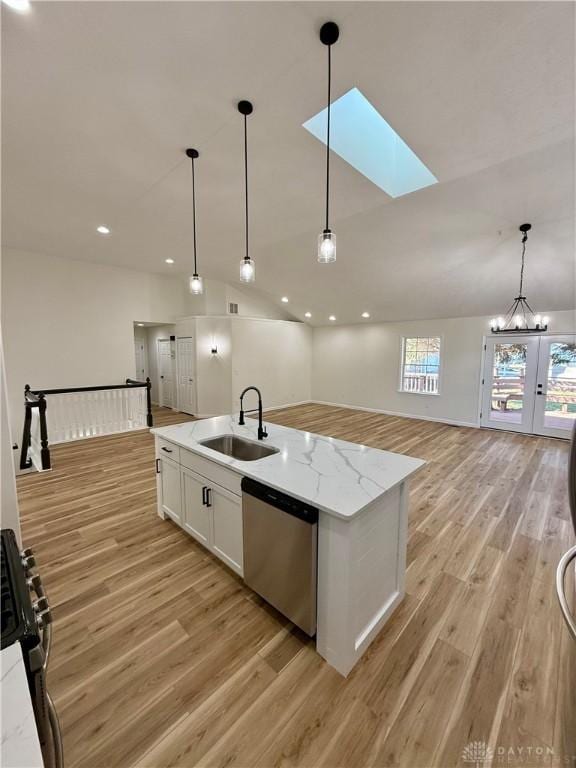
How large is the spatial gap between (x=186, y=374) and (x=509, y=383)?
23.8ft

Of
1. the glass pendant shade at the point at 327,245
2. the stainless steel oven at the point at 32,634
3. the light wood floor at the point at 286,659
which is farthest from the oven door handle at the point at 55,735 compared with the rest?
the glass pendant shade at the point at 327,245

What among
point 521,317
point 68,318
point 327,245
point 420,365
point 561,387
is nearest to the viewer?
point 327,245

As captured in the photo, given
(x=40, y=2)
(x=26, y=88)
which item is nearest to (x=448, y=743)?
(x=40, y=2)

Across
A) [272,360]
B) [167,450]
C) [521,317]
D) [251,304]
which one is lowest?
[167,450]

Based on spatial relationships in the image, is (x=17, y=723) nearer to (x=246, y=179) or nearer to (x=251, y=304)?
(x=246, y=179)

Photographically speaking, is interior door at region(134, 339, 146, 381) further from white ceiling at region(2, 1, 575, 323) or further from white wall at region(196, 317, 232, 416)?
white ceiling at region(2, 1, 575, 323)

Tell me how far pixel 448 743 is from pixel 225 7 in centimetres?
358

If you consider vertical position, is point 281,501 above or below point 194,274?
below

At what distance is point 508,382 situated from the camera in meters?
6.34

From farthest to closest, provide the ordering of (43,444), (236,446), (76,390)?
(76,390) < (43,444) < (236,446)

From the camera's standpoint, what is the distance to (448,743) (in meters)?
1.29

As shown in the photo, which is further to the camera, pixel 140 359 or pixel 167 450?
pixel 140 359

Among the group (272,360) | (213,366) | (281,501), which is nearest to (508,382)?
(272,360)

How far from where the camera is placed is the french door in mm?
5711
